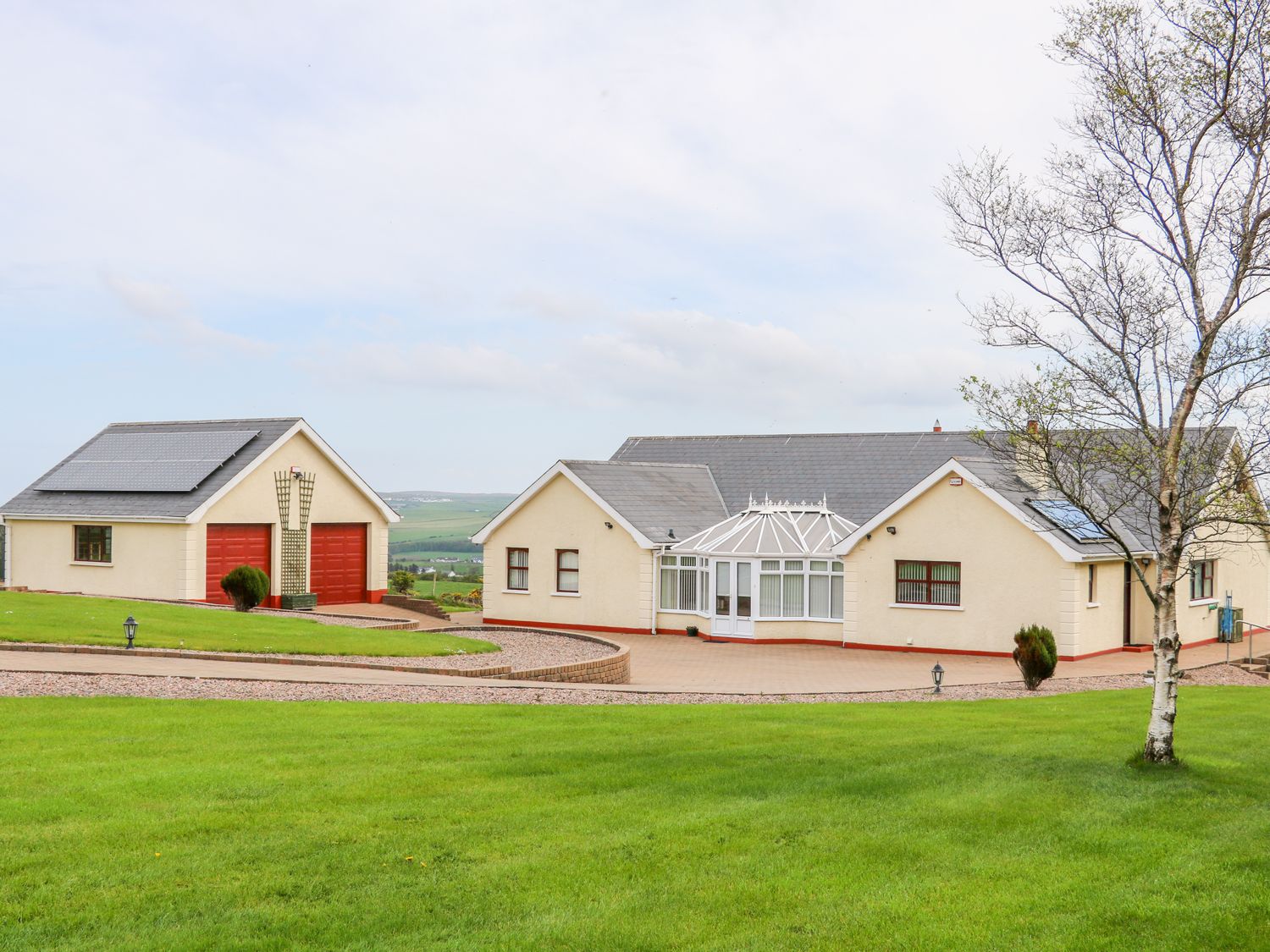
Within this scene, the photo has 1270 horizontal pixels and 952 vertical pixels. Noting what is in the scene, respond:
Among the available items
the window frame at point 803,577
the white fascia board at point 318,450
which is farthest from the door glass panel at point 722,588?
the white fascia board at point 318,450

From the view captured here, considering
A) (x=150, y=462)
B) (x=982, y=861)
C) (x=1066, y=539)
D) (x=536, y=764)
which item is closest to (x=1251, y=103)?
(x=982, y=861)

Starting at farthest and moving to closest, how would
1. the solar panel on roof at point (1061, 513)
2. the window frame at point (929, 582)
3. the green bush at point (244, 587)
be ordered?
the green bush at point (244, 587) < the window frame at point (929, 582) < the solar panel on roof at point (1061, 513)

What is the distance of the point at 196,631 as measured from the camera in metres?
23.1

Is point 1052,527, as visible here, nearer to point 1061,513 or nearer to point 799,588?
point 1061,513

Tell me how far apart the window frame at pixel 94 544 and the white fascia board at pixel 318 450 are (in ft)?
11.1

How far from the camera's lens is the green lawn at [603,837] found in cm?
705

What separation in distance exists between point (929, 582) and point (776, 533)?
4678 millimetres

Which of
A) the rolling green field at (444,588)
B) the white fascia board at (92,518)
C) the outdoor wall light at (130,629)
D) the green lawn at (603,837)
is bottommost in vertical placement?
the rolling green field at (444,588)

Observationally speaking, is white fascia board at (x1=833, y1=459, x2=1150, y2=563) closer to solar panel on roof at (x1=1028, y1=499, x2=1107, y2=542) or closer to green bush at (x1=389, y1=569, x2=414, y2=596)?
solar panel on roof at (x1=1028, y1=499, x2=1107, y2=542)

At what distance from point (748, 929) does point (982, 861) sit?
2.28 meters

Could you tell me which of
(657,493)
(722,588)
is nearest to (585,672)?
(722,588)

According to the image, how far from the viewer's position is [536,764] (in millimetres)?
11445

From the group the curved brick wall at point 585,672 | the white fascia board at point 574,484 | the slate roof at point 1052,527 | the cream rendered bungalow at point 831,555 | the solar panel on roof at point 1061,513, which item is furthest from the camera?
the white fascia board at point 574,484

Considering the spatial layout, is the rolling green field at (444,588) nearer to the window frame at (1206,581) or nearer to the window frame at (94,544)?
the window frame at (94,544)
